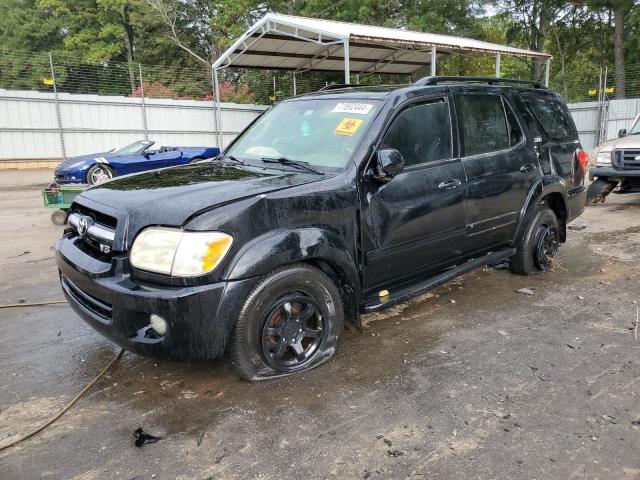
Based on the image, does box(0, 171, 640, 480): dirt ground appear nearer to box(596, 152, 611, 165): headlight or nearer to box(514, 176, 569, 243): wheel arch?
box(514, 176, 569, 243): wheel arch

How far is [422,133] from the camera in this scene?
3943mm

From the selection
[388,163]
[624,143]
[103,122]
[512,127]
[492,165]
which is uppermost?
[103,122]

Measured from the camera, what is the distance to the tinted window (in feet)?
17.1

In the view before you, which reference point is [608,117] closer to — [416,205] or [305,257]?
[416,205]

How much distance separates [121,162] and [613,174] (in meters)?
9.98

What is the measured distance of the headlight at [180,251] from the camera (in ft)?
9.09

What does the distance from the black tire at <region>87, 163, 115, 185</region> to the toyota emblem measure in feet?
27.3

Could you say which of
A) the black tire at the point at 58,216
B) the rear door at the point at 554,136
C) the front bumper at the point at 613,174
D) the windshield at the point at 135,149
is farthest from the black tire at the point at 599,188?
the windshield at the point at 135,149

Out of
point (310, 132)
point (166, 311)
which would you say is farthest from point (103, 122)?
point (166, 311)

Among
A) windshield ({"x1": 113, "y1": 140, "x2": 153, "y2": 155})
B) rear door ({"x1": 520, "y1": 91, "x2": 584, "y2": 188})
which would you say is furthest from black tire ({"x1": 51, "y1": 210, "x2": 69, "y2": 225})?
rear door ({"x1": 520, "y1": 91, "x2": 584, "y2": 188})

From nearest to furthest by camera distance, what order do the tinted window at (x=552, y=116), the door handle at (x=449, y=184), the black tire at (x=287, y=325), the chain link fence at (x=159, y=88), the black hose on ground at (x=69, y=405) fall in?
the black hose on ground at (x=69, y=405)
the black tire at (x=287, y=325)
the door handle at (x=449, y=184)
the tinted window at (x=552, y=116)
the chain link fence at (x=159, y=88)

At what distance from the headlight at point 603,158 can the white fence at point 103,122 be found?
11.5m

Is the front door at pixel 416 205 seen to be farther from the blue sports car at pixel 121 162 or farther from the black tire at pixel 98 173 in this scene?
the black tire at pixel 98 173

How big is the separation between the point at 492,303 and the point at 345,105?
7.37 feet
